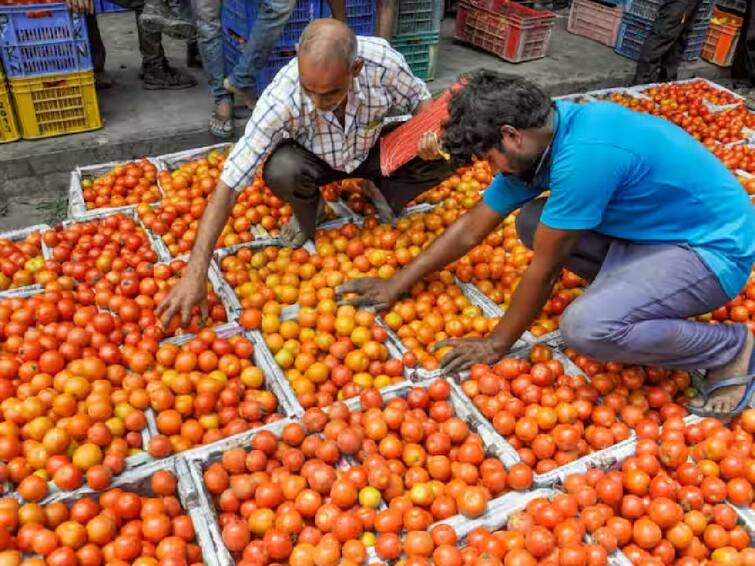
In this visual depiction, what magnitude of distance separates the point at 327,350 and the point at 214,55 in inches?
136

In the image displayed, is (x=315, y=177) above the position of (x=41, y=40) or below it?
below

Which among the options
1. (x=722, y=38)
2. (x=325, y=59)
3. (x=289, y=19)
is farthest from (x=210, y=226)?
(x=722, y=38)

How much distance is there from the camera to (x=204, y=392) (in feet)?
9.02

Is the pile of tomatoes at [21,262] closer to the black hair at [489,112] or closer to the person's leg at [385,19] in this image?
the black hair at [489,112]

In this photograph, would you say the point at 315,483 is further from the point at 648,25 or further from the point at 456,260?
the point at 648,25

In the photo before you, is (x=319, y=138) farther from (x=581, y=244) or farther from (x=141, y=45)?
(x=141, y=45)

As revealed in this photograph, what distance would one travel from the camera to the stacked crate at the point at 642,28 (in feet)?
27.1

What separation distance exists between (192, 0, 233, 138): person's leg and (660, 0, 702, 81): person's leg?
5010 mm

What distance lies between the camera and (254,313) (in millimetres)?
3182

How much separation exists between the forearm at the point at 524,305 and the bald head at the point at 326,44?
50.1 inches

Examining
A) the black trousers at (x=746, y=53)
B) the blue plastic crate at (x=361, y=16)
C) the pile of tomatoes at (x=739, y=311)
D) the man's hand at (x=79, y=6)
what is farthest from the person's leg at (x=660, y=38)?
the man's hand at (x=79, y=6)

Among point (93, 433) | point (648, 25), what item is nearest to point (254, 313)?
point (93, 433)

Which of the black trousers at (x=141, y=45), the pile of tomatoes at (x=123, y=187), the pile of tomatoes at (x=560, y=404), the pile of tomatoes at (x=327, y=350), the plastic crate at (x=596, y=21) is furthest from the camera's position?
the plastic crate at (x=596, y=21)

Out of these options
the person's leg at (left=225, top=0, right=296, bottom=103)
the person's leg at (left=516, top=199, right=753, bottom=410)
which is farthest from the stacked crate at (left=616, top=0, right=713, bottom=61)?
the person's leg at (left=516, top=199, right=753, bottom=410)
